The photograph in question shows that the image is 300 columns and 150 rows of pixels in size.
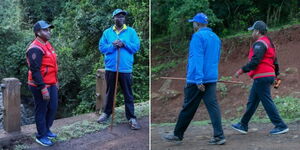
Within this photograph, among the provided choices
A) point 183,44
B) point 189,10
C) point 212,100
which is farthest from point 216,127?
point 183,44

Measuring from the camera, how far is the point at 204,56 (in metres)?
4.07

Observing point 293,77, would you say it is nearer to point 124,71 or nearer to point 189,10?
point 189,10

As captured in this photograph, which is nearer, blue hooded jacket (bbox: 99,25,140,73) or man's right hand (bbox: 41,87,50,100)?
man's right hand (bbox: 41,87,50,100)

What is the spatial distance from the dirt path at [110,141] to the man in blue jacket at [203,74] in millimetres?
722

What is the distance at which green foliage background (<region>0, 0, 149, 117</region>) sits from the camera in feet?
27.6

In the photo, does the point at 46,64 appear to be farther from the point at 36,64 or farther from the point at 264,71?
the point at 264,71

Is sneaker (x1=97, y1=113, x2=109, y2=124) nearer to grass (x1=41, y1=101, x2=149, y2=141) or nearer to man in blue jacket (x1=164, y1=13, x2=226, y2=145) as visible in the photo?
grass (x1=41, y1=101, x2=149, y2=141)

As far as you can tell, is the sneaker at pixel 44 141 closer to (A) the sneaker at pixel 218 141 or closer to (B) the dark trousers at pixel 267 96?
(A) the sneaker at pixel 218 141

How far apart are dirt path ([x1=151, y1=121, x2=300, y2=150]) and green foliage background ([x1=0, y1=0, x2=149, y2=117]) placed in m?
3.42

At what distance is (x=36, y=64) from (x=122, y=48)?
1175 millimetres

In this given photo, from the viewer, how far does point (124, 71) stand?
488 cm

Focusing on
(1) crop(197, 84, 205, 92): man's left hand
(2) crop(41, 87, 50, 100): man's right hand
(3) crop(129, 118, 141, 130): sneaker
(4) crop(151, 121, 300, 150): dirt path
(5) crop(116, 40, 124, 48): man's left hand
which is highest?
(5) crop(116, 40, 124, 48): man's left hand

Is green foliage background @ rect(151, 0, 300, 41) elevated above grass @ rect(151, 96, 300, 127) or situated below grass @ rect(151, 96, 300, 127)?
above

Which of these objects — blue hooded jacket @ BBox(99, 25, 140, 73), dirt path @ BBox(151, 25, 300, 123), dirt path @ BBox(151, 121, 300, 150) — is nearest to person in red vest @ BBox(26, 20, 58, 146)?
blue hooded jacket @ BBox(99, 25, 140, 73)
